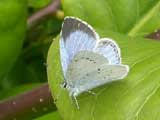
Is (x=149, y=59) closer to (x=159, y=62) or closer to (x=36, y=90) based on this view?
(x=159, y=62)

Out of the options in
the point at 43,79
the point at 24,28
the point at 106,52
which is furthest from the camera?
the point at 43,79

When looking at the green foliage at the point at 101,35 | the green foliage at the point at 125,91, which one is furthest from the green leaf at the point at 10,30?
the green foliage at the point at 125,91

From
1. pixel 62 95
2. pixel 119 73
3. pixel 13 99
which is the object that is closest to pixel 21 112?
pixel 13 99

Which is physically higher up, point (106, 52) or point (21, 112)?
point (106, 52)

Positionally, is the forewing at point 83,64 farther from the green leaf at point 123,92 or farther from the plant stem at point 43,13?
the plant stem at point 43,13

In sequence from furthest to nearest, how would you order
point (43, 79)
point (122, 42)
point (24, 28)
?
point (43, 79)
point (24, 28)
point (122, 42)
